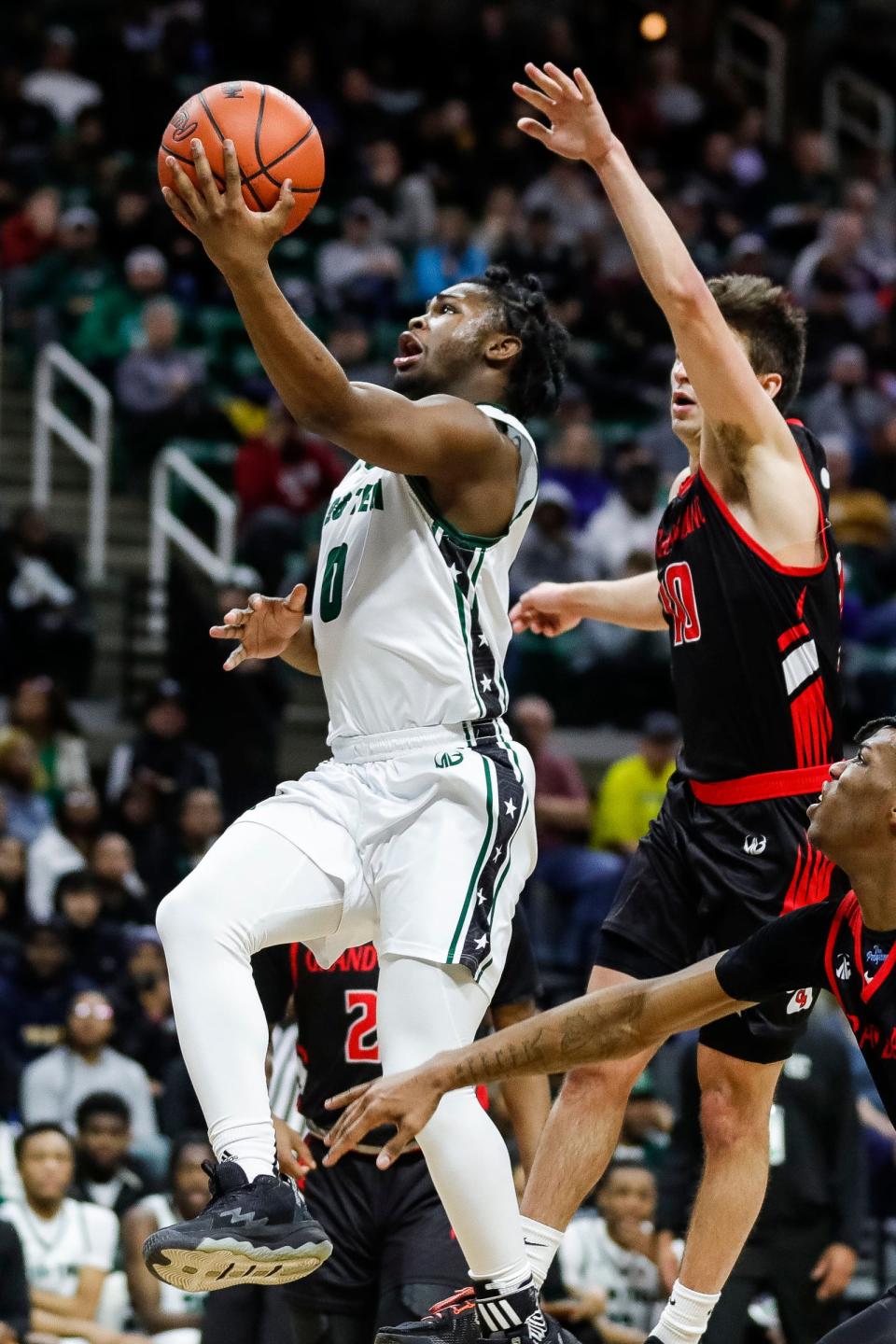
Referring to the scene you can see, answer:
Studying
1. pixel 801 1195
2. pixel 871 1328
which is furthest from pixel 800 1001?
pixel 801 1195

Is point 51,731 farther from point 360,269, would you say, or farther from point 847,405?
point 847,405

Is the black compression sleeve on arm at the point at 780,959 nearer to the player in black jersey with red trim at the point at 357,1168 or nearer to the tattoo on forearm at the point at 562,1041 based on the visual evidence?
the tattoo on forearm at the point at 562,1041

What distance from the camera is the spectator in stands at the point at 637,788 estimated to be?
1262 centimetres

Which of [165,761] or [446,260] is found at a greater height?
[446,260]

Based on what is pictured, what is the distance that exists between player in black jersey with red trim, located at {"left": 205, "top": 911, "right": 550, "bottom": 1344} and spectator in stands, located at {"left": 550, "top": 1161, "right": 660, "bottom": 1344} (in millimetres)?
3076

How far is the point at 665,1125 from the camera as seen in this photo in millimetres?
10406

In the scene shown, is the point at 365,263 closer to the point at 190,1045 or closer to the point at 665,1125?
the point at 665,1125

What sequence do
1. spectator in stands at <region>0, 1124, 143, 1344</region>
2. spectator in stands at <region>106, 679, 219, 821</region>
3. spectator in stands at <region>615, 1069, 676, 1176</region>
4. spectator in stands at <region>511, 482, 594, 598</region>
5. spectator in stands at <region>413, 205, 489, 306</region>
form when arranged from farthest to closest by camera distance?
1. spectator in stands at <region>413, 205, 489, 306</region>
2. spectator in stands at <region>511, 482, 594, 598</region>
3. spectator in stands at <region>106, 679, 219, 821</region>
4. spectator in stands at <region>615, 1069, 676, 1176</region>
5. spectator in stands at <region>0, 1124, 143, 1344</region>

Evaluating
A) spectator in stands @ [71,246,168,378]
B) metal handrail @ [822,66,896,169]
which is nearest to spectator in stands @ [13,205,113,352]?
spectator in stands @ [71,246,168,378]

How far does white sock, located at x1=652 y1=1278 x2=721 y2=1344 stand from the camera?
18.5 feet

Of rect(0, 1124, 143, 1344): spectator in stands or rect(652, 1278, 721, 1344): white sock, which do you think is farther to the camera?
rect(0, 1124, 143, 1344): spectator in stands

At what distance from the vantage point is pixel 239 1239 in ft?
15.1

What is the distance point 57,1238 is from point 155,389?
7.24 metres

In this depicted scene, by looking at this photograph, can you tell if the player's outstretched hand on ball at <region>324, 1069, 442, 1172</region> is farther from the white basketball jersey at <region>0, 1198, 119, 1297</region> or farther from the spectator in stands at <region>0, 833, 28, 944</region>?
the spectator in stands at <region>0, 833, 28, 944</region>
